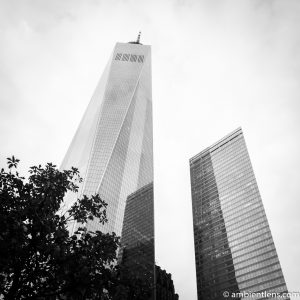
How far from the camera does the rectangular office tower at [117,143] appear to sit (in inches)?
4131

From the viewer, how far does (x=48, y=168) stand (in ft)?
48.4

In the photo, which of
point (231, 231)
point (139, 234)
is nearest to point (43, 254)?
point (139, 234)

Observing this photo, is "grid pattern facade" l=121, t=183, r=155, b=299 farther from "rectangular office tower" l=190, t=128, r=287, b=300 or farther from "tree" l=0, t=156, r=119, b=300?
"tree" l=0, t=156, r=119, b=300

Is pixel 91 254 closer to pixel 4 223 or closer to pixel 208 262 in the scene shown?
pixel 4 223

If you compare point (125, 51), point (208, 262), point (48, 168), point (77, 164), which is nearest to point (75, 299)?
point (48, 168)

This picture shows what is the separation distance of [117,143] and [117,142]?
379mm

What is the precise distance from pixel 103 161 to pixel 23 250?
324 feet

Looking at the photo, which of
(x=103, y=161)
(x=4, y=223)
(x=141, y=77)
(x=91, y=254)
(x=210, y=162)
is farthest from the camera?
(x=210, y=162)

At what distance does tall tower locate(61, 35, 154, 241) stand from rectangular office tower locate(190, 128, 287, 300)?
40.6 m

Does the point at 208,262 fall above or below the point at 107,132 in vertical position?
below

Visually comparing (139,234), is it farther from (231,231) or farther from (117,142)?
(231,231)

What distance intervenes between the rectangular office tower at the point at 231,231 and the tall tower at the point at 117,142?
40619 millimetres

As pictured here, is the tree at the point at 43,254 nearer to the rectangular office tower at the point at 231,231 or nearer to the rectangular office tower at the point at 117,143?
the rectangular office tower at the point at 117,143

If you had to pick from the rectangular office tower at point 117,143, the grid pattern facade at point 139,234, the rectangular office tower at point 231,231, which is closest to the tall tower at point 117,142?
the rectangular office tower at point 117,143
